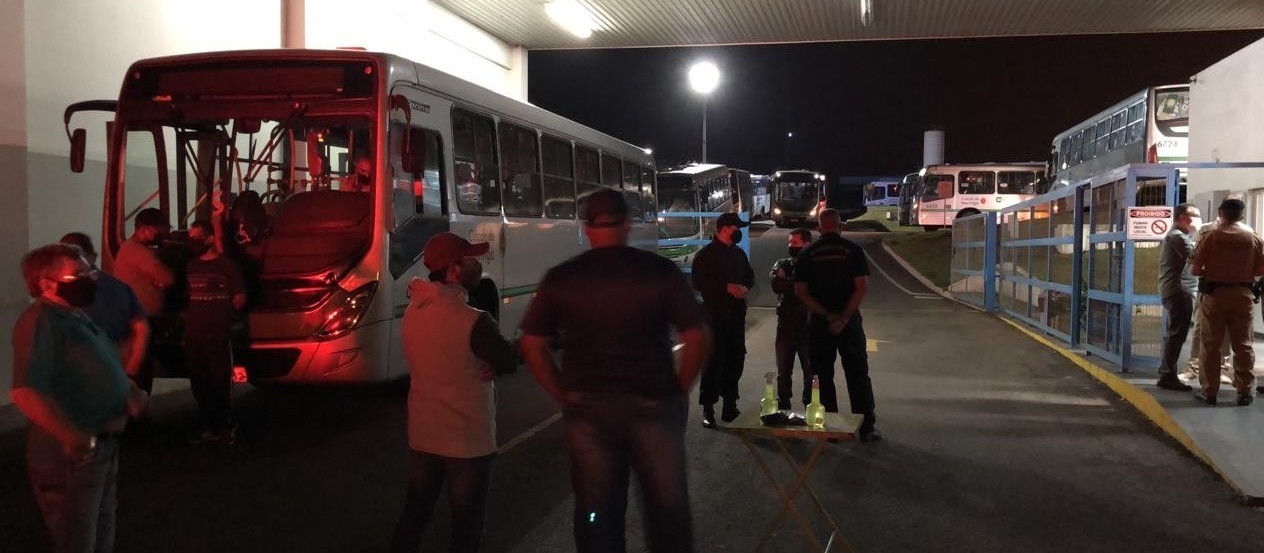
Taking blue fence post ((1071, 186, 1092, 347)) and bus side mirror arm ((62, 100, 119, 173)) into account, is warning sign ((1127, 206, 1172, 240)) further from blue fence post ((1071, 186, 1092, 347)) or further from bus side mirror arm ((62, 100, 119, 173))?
bus side mirror arm ((62, 100, 119, 173))

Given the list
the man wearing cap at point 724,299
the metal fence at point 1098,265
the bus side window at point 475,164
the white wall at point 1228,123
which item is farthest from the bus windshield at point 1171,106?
the man wearing cap at point 724,299

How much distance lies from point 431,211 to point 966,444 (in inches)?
199

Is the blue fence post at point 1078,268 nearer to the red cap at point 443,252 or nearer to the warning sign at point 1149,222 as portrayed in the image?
the warning sign at point 1149,222

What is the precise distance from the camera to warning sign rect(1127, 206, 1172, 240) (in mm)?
9477

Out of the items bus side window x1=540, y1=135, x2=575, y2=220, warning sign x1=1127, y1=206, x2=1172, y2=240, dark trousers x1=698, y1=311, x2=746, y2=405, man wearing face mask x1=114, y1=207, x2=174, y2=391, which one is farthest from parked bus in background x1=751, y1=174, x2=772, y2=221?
man wearing face mask x1=114, y1=207, x2=174, y2=391

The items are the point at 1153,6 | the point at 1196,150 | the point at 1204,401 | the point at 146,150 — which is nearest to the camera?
the point at 1204,401

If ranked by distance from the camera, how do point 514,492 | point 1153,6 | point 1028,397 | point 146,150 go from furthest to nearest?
point 1153,6, point 1028,397, point 146,150, point 514,492

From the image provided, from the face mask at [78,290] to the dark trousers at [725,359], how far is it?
5.00 meters

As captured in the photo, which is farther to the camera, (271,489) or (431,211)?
(431,211)

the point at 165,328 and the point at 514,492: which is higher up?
the point at 165,328

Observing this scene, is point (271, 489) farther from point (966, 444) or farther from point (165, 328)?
point (966, 444)

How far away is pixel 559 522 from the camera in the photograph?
575 cm

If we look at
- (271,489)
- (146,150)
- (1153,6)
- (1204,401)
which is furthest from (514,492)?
(1153,6)

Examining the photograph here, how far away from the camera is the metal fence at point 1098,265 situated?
989 centimetres
